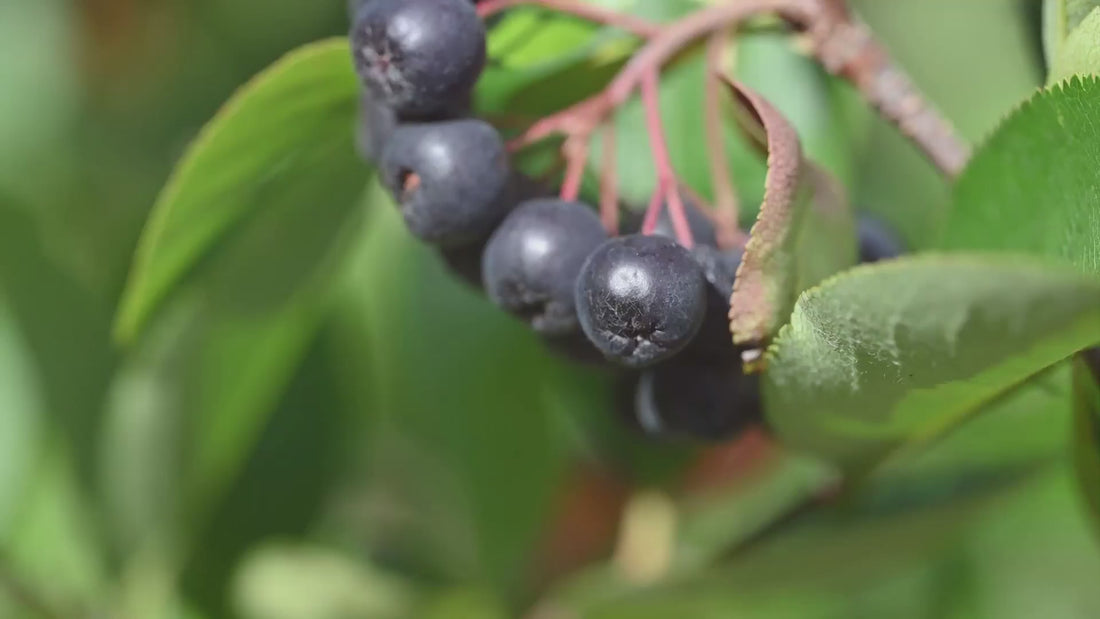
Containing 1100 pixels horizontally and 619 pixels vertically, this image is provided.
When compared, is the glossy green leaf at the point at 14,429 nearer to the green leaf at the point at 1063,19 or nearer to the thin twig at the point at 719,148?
the thin twig at the point at 719,148

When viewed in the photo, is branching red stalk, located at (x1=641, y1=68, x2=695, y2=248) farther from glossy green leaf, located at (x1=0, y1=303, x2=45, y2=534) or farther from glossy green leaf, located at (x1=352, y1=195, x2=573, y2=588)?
glossy green leaf, located at (x1=0, y1=303, x2=45, y2=534)

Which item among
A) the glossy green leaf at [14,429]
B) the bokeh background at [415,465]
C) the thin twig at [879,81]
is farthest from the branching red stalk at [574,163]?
the glossy green leaf at [14,429]

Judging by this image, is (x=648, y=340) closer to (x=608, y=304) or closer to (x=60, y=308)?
(x=608, y=304)

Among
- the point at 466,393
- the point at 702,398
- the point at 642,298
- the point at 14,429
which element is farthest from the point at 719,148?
the point at 14,429

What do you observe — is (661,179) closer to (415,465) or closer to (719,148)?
(719,148)

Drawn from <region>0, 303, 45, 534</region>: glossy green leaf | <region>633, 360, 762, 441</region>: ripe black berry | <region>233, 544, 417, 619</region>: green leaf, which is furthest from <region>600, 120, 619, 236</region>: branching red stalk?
<region>0, 303, 45, 534</region>: glossy green leaf
